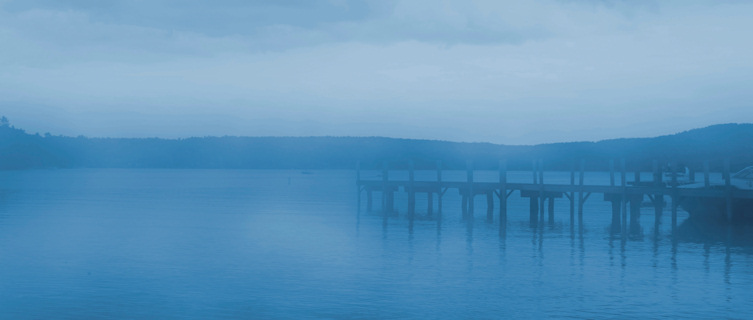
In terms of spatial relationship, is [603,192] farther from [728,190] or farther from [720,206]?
[728,190]

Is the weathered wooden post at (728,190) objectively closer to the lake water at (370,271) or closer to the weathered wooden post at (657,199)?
the lake water at (370,271)

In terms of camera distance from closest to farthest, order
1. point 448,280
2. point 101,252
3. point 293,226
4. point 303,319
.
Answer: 1. point 303,319
2. point 448,280
3. point 101,252
4. point 293,226

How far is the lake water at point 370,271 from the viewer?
16.4m

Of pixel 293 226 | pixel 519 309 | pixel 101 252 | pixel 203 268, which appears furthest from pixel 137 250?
pixel 519 309

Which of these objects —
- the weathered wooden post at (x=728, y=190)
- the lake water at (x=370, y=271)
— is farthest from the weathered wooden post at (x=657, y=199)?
the weathered wooden post at (x=728, y=190)

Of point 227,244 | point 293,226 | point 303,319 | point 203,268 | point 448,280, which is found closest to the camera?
point 303,319

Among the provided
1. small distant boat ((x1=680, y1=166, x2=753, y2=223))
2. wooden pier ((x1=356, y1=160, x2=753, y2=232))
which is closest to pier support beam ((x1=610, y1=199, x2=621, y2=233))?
wooden pier ((x1=356, y1=160, x2=753, y2=232))

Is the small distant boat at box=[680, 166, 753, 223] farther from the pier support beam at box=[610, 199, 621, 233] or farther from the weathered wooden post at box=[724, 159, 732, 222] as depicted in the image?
the pier support beam at box=[610, 199, 621, 233]

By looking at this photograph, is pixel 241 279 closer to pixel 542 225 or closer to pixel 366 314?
pixel 366 314

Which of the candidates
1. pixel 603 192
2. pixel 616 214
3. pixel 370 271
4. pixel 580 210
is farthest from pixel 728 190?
pixel 370 271

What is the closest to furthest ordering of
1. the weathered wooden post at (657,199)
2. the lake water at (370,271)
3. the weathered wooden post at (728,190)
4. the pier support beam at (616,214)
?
the lake water at (370,271)
the weathered wooden post at (728,190)
the pier support beam at (616,214)
the weathered wooden post at (657,199)

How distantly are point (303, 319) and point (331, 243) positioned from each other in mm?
13299

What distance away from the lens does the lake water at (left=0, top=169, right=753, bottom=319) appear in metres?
16.4

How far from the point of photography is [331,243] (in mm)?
28641
